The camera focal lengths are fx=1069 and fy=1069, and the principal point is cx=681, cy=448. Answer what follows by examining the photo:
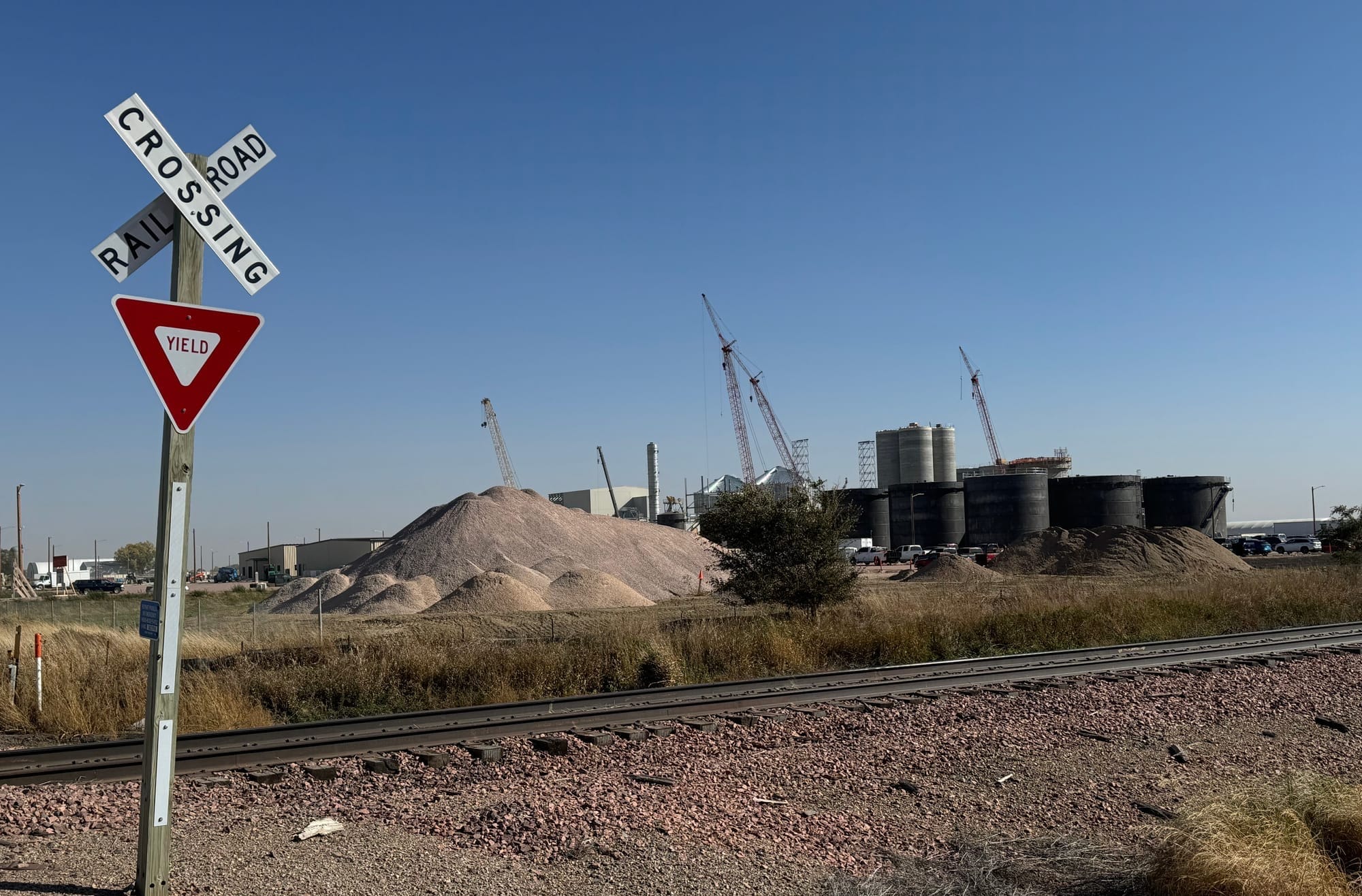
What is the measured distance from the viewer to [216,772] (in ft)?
31.8

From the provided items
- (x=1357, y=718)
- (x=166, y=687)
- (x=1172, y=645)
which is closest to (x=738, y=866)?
(x=166, y=687)

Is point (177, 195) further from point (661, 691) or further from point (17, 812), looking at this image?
point (661, 691)

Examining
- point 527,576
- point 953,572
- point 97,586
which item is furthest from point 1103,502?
point 97,586

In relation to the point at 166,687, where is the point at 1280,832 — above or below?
below

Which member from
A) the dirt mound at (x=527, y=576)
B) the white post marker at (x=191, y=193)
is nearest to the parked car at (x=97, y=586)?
the dirt mound at (x=527, y=576)

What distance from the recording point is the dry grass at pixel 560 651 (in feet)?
47.5

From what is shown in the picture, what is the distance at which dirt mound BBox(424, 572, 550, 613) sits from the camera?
40.6 m

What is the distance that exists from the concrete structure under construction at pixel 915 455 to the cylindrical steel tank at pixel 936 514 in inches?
1539

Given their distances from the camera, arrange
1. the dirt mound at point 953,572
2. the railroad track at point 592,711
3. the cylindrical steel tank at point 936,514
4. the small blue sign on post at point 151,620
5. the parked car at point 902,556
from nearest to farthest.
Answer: the small blue sign on post at point 151,620 → the railroad track at point 592,711 → the dirt mound at point 953,572 → the parked car at point 902,556 → the cylindrical steel tank at point 936,514

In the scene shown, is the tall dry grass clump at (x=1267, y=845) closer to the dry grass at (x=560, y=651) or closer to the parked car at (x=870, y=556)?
the dry grass at (x=560, y=651)

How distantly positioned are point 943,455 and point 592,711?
145 metres

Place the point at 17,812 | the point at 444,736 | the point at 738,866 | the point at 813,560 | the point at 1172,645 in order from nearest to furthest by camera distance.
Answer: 1. the point at 738,866
2. the point at 17,812
3. the point at 444,736
4. the point at 1172,645
5. the point at 813,560

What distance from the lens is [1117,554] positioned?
64562 mm

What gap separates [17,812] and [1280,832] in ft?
28.4
